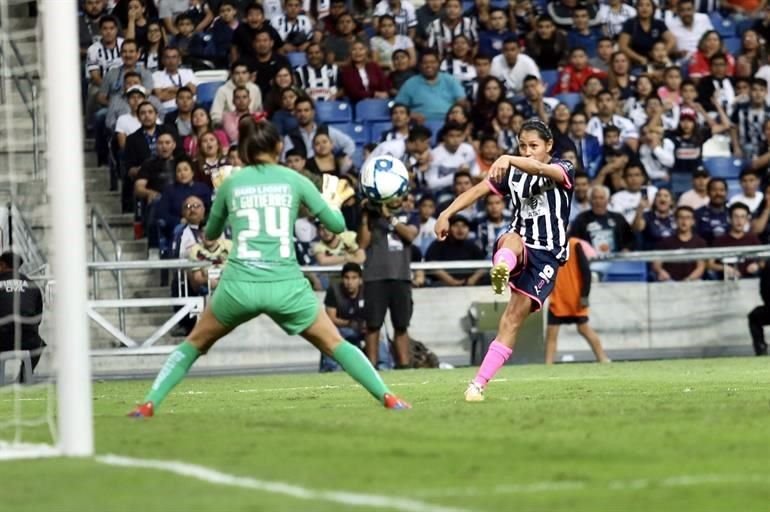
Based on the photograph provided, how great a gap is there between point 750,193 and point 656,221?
1.61 m

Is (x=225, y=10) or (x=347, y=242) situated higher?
(x=225, y=10)

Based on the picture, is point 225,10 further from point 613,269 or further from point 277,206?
point 277,206

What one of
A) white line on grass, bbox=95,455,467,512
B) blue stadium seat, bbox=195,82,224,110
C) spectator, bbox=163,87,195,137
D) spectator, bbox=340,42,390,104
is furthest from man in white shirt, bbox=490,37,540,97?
white line on grass, bbox=95,455,467,512

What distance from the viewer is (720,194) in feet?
74.9

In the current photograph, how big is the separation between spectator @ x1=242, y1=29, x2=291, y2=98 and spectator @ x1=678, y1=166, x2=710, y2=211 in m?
5.72

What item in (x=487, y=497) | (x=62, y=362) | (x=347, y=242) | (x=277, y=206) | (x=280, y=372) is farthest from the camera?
(x=280, y=372)

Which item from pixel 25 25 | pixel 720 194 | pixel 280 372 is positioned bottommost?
pixel 280 372

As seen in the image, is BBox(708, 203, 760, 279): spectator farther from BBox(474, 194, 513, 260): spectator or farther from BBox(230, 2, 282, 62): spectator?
BBox(230, 2, 282, 62): spectator

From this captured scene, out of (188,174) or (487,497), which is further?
(188,174)

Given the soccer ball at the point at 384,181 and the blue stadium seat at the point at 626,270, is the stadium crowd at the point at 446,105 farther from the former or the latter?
the soccer ball at the point at 384,181

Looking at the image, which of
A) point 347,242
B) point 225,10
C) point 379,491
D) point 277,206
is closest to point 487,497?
point 379,491

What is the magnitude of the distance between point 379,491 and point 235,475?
898mm

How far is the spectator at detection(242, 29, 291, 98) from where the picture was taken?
23.2 meters

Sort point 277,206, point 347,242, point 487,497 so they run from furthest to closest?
point 347,242 → point 277,206 → point 487,497
